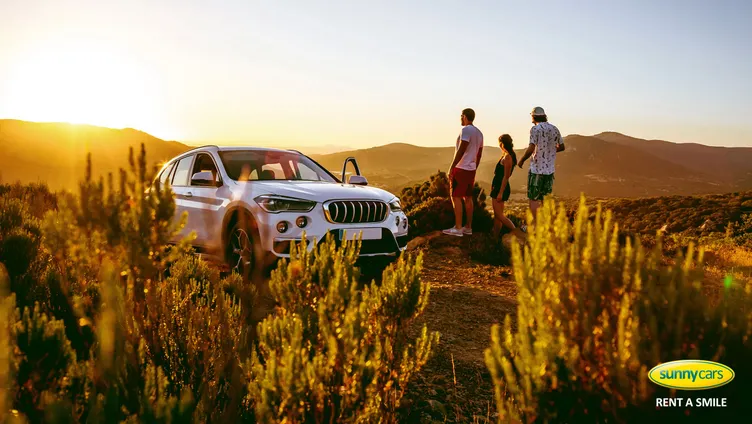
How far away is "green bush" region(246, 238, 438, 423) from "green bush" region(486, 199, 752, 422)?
0.58m

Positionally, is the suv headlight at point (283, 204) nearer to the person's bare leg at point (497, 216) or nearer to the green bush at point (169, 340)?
the green bush at point (169, 340)

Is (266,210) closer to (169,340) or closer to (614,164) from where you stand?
(169,340)

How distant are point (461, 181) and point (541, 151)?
1.64m

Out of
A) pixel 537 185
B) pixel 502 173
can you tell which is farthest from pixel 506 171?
pixel 537 185

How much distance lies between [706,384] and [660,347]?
189 mm

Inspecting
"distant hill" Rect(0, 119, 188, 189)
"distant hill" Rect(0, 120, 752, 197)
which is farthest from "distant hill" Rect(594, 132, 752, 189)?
"distant hill" Rect(0, 119, 188, 189)

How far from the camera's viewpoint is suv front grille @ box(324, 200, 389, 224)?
5629 millimetres

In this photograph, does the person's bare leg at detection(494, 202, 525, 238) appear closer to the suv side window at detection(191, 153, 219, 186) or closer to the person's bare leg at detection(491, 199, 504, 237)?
the person's bare leg at detection(491, 199, 504, 237)

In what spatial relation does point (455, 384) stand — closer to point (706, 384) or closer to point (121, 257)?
point (706, 384)

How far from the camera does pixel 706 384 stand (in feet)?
5.44

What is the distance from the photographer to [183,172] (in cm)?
749

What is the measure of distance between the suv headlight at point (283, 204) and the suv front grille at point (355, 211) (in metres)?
0.22

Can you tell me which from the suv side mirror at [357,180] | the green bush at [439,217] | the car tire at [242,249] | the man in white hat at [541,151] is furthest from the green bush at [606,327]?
the green bush at [439,217]

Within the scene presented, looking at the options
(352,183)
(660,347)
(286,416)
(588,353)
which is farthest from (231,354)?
(352,183)
